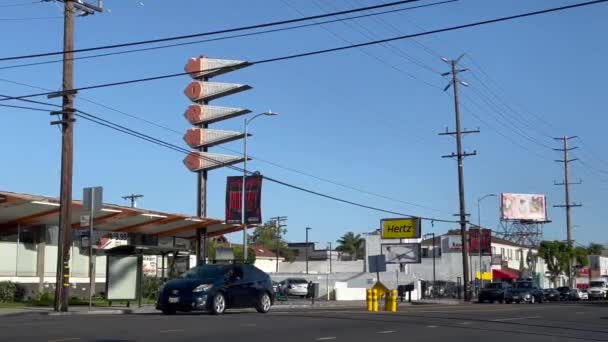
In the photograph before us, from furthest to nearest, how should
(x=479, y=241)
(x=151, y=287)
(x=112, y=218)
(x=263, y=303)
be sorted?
1. (x=479, y=241)
2. (x=151, y=287)
3. (x=112, y=218)
4. (x=263, y=303)

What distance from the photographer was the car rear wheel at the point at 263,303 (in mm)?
26156

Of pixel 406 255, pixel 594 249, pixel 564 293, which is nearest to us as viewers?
pixel 406 255

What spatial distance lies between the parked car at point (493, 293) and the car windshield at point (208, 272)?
1349 inches

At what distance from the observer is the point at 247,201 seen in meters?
43.5

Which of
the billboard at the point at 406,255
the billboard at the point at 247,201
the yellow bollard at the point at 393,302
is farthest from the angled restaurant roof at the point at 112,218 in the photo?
the billboard at the point at 406,255

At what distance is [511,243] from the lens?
10350 centimetres

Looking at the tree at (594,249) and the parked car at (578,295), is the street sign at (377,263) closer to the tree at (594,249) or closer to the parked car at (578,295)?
the parked car at (578,295)

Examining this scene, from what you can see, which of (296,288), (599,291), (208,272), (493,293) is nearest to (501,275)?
(599,291)

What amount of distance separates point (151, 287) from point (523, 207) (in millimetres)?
71399

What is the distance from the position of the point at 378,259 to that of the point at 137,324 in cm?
1952

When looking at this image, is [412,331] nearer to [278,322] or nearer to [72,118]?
[278,322]

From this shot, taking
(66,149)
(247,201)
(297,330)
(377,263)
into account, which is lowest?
(297,330)

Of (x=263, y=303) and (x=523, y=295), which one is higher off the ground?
(x=263, y=303)

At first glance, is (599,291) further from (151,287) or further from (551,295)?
(151,287)
